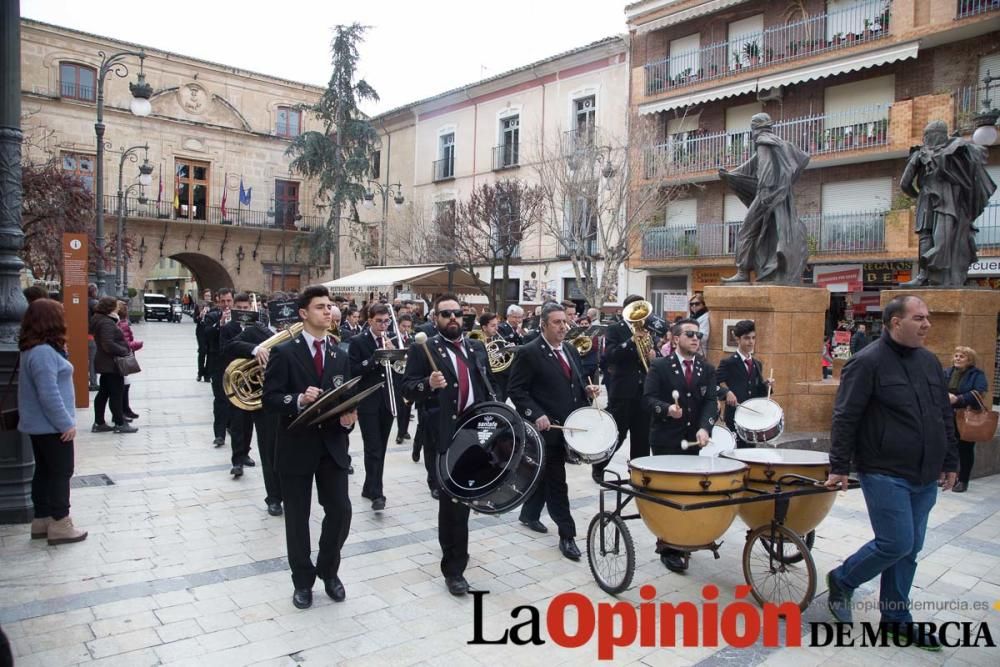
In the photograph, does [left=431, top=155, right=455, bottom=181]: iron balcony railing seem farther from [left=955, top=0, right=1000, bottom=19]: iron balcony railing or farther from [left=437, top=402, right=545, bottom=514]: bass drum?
[left=437, top=402, right=545, bottom=514]: bass drum

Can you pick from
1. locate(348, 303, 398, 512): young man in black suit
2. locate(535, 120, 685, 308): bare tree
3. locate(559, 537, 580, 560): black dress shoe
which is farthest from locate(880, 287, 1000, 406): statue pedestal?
locate(535, 120, 685, 308): bare tree

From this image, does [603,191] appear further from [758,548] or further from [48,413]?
[48,413]

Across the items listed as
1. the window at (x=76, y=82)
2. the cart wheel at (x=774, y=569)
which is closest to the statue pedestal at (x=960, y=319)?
the cart wheel at (x=774, y=569)

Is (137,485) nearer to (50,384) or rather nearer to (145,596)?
(50,384)

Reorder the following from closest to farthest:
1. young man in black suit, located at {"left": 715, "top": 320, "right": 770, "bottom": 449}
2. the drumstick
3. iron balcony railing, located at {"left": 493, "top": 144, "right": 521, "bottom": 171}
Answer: the drumstick, young man in black suit, located at {"left": 715, "top": 320, "right": 770, "bottom": 449}, iron balcony railing, located at {"left": 493, "top": 144, "right": 521, "bottom": 171}

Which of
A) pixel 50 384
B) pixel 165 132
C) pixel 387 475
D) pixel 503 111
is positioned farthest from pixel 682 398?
pixel 165 132

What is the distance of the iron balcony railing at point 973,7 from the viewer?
1859 centimetres

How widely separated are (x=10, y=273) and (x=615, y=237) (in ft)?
67.2

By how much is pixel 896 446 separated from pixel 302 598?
3.53 meters

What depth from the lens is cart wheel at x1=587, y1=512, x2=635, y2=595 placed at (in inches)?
184

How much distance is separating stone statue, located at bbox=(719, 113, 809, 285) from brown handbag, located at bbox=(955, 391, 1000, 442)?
2.39 metres

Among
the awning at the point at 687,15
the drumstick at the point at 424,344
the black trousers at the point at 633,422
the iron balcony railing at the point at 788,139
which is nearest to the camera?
the drumstick at the point at 424,344

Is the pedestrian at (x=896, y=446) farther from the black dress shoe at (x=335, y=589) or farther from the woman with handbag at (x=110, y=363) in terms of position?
the woman with handbag at (x=110, y=363)

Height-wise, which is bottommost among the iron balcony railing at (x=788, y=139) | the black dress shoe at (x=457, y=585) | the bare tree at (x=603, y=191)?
the black dress shoe at (x=457, y=585)
